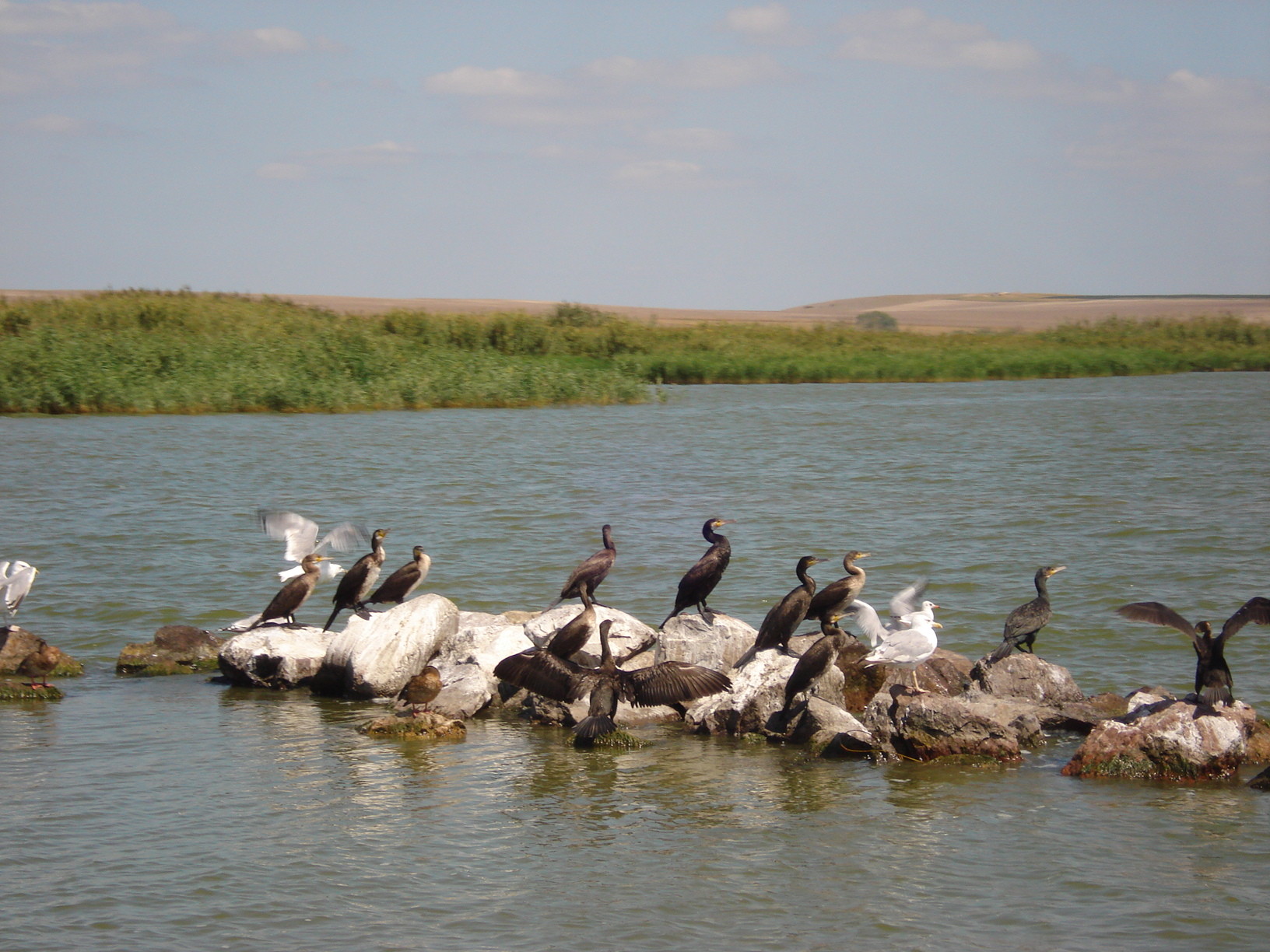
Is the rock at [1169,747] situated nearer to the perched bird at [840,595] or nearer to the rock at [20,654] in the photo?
the perched bird at [840,595]

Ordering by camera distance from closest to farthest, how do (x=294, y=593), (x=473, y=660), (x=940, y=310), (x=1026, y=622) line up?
(x=1026, y=622) → (x=473, y=660) → (x=294, y=593) → (x=940, y=310)

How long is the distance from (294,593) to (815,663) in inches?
163

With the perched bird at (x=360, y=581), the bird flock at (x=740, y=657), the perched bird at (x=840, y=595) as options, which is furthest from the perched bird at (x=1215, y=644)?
the perched bird at (x=360, y=581)

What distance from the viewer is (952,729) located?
7.36m

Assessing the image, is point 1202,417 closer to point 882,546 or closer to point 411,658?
point 882,546

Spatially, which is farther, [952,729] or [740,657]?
[740,657]

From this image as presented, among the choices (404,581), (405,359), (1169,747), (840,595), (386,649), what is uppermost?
(405,359)

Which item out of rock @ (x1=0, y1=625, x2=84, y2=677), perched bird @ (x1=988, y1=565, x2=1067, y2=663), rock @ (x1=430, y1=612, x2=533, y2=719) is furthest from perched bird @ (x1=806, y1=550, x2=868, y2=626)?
rock @ (x1=0, y1=625, x2=84, y2=677)

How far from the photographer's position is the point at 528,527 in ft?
56.0

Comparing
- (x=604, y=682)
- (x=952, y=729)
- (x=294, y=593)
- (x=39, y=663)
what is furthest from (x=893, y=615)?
(x=39, y=663)

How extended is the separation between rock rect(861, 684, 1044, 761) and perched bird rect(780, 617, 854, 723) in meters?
0.43

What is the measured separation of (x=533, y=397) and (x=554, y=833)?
101ft

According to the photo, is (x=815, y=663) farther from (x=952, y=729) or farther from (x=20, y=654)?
(x=20, y=654)

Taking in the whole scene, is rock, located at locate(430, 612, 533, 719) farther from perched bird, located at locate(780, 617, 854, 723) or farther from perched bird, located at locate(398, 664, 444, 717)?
perched bird, located at locate(780, 617, 854, 723)
